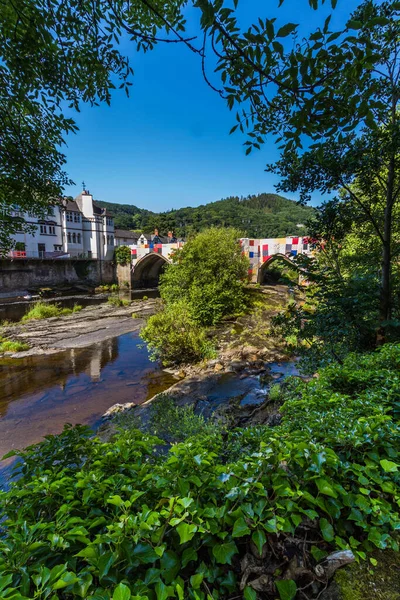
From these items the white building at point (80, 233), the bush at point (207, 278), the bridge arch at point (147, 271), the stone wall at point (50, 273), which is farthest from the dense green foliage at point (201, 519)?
the white building at point (80, 233)

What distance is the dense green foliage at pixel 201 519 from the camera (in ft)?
3.45

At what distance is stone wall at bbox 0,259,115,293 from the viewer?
2667 cm

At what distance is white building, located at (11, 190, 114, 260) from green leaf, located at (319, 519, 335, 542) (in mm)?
36757

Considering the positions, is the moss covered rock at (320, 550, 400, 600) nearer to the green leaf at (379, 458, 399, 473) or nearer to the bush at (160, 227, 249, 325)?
the green leaf at (379, 458, 399, 473)

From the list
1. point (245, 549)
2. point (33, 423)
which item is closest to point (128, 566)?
point (245, 549)

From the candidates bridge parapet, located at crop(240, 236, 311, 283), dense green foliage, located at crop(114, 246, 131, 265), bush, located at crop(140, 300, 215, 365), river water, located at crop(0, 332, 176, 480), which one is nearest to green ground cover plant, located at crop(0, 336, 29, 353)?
river water, located at crop(0, 332, 176, 480)

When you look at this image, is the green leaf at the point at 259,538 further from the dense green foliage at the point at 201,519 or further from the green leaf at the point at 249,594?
the green leaf at the point at 249,594

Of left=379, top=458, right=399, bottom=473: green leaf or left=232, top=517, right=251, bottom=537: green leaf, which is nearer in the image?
left=232, top=517, right=251, bottom=537: green leaf

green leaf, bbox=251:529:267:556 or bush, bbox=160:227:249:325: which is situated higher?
bush, bbox=160:227:249:325

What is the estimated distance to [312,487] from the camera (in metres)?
1.50

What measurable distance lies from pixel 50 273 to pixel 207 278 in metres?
24.0

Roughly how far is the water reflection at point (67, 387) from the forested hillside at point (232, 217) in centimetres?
4917

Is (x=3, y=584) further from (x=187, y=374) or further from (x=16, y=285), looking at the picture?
(x=16, y=285)

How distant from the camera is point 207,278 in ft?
46.8
